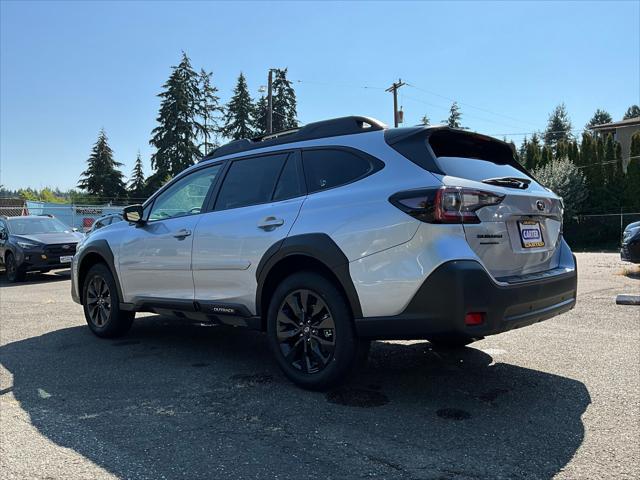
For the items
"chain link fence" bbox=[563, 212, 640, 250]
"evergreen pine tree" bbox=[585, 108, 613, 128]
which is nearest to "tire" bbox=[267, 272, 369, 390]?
"chain link fence" bbox=[563, 212, 640, 250]

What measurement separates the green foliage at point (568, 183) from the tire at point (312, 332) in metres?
31.1

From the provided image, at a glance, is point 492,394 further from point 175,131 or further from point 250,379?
point 175,131

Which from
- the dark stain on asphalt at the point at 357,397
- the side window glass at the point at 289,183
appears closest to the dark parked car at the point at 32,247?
the side window glass at the point at 289,183

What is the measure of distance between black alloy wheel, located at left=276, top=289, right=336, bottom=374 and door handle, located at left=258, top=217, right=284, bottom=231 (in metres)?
0.54

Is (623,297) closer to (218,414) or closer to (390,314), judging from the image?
(390,314)

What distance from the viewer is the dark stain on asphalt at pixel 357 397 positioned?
12.2 feet

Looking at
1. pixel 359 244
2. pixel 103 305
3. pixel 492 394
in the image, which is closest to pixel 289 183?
pixel 359 244

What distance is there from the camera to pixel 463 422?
11.1 feet

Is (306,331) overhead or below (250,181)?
below

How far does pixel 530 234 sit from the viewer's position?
12.3 feet

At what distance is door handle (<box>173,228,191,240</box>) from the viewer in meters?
4.87

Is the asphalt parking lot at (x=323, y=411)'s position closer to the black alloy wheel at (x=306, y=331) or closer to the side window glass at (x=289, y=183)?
the black alloy wheel at (x=306, y=331)

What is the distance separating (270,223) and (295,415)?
1.47m

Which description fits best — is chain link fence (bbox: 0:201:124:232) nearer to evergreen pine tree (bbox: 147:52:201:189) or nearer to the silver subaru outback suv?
the silver subaru outback suv
